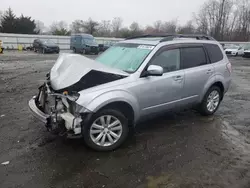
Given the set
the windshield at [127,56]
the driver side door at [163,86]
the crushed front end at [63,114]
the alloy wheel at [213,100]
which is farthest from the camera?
the alloy wheel at [213,100]

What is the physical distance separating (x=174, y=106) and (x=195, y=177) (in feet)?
5.60

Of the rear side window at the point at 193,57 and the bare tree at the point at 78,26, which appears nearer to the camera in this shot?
the rear side window at the point at 193,57

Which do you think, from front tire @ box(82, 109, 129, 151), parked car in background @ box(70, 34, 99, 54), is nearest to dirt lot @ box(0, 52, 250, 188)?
front tire @ box(82, 109, 129, 151)

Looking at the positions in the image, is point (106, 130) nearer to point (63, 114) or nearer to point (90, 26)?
point (63, 114)

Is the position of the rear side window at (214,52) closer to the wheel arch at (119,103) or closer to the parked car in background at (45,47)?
the wheel arch at (119,103)

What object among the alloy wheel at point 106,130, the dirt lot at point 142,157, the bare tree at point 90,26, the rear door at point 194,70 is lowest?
the dirt lot at point 142,157

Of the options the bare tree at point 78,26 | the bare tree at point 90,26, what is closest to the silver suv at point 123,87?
the bare tree at point 90,26

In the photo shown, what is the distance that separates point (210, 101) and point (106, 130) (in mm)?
2889

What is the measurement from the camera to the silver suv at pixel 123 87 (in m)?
3.51

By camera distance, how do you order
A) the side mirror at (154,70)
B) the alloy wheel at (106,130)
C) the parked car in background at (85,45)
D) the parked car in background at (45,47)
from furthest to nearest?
the parked car in background at (45,47) → the parked car in background at (85,45) → the side mirror at (154,70) → the alloy wheel at (106,130)

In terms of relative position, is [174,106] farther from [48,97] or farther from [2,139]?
[2,139]

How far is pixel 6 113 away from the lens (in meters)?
5.47

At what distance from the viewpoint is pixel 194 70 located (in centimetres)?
477

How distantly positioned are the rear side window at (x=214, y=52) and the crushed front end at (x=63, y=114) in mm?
3338
